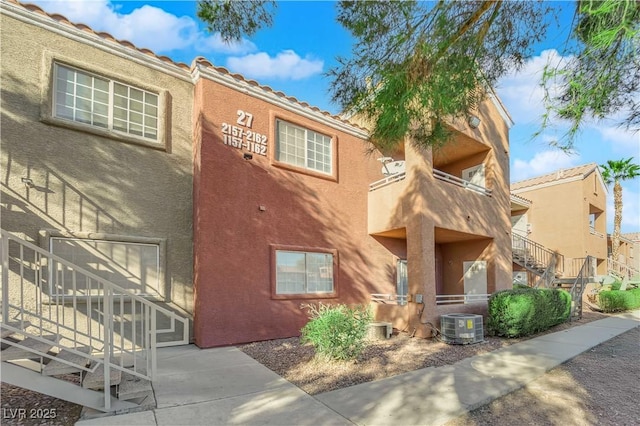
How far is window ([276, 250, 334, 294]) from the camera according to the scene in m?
10.0

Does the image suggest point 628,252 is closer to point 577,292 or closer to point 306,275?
point 577,292

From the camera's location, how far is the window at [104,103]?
7.69 meters

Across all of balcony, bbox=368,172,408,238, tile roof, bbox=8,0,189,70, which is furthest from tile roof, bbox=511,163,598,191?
tile roof, bbox=8,0,189,70

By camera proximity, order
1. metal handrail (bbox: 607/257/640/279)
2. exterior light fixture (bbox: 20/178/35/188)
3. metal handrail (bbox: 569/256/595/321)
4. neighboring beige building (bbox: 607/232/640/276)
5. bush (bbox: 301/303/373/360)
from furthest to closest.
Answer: neighboring beige building (bbox: 607/232/640/276)
metal handrail (bbox: 607/257/640/279)
metal handrail (bbox: 569/256/595/321)
exterior light fixture (bbox: 20/178/35/188)
bush (bbox: 301/303/373/360)

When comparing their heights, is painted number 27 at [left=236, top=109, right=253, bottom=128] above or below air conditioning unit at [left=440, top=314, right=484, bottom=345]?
above

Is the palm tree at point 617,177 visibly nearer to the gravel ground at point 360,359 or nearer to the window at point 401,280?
the window at point 401,280

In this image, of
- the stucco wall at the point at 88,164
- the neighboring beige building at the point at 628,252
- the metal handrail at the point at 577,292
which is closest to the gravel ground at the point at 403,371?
the stucco wall at the point at 88,164

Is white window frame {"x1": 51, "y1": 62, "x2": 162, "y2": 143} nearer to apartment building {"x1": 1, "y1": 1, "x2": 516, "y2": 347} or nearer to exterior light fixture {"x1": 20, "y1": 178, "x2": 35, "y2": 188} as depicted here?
apartment building {"x1": 1, "y1": 1, "x2": 516, "y2": 347}

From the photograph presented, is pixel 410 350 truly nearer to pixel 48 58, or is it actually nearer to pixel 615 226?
pixel 48 58

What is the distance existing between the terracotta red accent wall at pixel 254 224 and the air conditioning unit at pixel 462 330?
3083 millimetres

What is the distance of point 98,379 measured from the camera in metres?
4.47

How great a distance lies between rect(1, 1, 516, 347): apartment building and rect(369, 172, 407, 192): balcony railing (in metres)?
0.10

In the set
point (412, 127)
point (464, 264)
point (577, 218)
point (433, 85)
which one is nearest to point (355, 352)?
point (412, 127)

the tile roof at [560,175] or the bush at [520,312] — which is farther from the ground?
the tile roof at [560,175]
